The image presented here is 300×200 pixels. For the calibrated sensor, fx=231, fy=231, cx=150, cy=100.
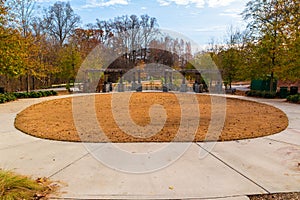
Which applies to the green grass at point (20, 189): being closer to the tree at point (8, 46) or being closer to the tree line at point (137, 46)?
the tree at point (8, 46)

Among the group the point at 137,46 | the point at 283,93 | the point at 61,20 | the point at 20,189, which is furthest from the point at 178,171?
the point at 61,20

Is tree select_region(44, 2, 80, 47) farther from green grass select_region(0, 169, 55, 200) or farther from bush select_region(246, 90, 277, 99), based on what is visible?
green grass select_region(0, 169, 55, 200)

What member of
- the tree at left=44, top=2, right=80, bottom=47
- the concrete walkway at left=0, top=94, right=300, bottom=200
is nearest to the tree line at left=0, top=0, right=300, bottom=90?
the tree at left=44, top=2, right=80, bottom=47

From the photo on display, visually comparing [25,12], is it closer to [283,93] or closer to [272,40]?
[272,40]

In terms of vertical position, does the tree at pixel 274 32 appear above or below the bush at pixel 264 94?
above

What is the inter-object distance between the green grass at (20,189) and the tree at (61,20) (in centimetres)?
2567

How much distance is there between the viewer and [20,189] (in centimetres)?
223

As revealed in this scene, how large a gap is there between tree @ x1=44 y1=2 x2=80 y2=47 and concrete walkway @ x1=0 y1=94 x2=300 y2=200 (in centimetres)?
2463

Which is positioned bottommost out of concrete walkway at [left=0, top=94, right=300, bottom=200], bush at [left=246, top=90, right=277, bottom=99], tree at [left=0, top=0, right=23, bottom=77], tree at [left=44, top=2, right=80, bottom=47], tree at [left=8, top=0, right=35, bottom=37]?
concrete walkway at [left=0, top=94, right=300, bottom=200]

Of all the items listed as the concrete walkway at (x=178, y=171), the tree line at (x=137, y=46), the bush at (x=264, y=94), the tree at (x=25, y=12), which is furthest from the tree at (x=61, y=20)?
the concrete walkway at (x=178, y=171)

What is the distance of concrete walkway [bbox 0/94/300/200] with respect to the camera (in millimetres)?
2357

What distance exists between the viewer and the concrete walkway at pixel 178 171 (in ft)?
7.73

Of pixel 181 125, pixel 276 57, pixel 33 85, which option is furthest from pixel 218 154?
pixel 33 85

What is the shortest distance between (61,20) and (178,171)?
2806 centimetres
